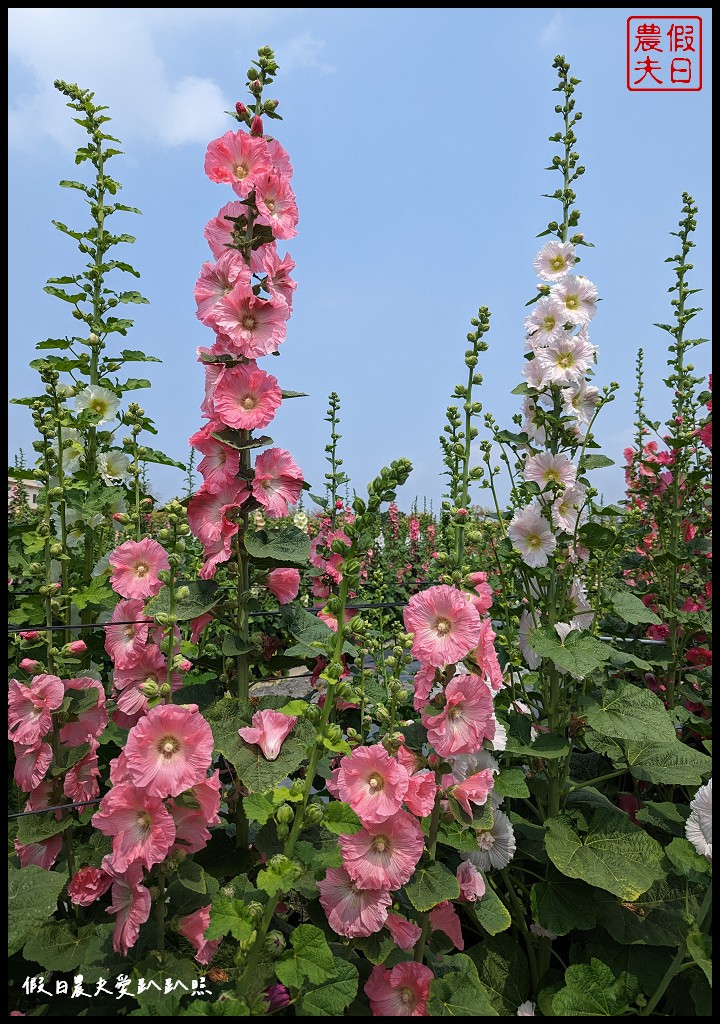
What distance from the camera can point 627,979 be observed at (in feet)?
6.31

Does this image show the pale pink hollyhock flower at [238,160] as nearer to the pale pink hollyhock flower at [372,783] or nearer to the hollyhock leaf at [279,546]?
the hollyhock leaf at [279,546]

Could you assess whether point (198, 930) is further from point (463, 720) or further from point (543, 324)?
point (543, 324)

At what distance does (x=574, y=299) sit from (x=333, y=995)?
7.42 ft

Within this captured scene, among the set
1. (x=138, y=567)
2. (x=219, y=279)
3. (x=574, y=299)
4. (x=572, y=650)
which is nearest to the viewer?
(x=219, y=279)

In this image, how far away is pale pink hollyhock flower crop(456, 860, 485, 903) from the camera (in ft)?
6.01

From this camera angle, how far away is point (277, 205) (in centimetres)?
197

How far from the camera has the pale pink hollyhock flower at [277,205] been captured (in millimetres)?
1922

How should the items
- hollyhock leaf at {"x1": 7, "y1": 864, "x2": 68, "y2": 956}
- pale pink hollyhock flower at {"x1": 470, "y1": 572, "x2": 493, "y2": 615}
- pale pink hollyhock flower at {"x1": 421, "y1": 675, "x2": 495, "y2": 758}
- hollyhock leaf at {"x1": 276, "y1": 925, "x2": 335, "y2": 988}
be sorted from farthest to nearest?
pale pink hollyhock flower at {"x1": 470, "y1": 572, "x2": 493, "y2": 615} < pale pink hollyhock flower at {"x1": 421, "y1": 675, "x2": 495, "y2": 758} < hollyhock leaf at {"x1": 7, "y1": 864, "x2": 68, "y2": 956} < hollyhock leaf at {"x1": 276, "y1": 925, "x2": 335, "y2": 988}

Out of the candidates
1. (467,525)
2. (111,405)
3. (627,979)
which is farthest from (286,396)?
(627,979)

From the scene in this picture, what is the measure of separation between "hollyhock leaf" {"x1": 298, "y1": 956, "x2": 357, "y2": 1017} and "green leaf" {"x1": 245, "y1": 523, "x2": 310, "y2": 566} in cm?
95

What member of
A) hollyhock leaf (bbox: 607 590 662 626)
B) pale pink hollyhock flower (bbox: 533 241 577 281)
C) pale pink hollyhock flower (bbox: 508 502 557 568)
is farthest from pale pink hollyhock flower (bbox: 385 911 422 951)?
pale pink hollyhock flower (bbox: 533 241 577 281)

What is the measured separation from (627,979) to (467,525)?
139 cm

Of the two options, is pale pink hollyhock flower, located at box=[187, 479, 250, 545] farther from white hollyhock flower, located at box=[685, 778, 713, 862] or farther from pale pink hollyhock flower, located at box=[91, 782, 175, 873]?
white hollyhock flower, located at box=[685, 778, 713, 862]

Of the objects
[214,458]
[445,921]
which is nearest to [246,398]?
[214,458]
